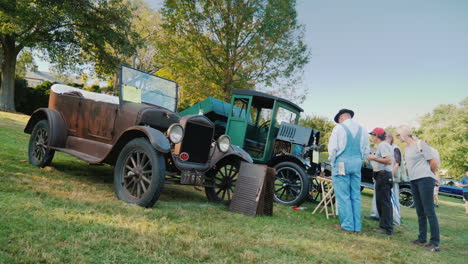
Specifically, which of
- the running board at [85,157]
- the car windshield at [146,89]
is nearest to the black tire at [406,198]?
the car windshield at [146,89]

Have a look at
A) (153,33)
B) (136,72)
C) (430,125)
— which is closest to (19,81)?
(153,33)

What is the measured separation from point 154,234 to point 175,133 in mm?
1701

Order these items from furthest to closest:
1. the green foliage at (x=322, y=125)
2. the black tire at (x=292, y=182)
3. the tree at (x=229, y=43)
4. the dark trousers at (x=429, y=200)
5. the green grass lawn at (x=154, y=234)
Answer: the green foliage at (x=322, y=125) < the tree at (x=229, y=43) < the black tire at (x=292, y=182) < the dark trousers at (x=429, y=200) < the green grass lawn at (x=154, y=234)

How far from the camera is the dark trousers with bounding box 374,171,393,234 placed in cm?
478

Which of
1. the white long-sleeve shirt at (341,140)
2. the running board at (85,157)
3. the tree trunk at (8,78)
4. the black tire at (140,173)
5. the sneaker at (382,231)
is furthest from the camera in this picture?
the tree trunk at (8,78)

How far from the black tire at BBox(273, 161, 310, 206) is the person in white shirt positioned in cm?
142

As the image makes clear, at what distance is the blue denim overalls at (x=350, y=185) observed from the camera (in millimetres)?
4449

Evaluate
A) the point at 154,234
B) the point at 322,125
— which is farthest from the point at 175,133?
the point at 322,125

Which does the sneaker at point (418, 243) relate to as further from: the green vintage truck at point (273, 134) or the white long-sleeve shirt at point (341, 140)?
the green vintage truck at point (273, 134)

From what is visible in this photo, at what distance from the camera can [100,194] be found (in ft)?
13.8

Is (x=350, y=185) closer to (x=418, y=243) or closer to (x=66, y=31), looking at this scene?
(x=418, y=243)

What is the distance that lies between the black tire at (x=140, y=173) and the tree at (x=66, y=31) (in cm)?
1434

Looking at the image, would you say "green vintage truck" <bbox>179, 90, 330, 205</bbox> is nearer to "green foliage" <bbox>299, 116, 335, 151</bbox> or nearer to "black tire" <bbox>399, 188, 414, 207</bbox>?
"black tire" <bbox>399, 188, 414, 207</bbox>

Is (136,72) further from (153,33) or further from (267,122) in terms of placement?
(153,33)
